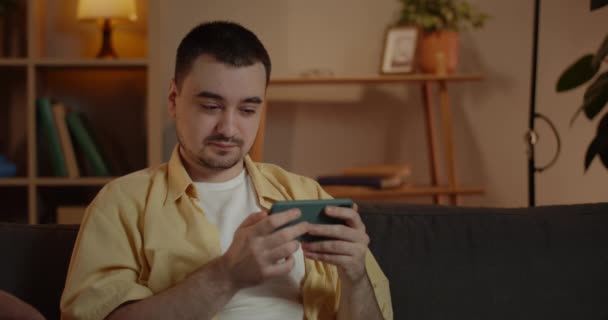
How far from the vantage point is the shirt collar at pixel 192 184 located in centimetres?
134

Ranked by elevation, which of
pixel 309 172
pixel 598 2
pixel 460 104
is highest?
pixel 598 2

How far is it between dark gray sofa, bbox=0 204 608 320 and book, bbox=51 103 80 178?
1.65 metres

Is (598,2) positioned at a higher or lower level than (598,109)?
higher

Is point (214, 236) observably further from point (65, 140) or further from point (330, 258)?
point (65, 140)

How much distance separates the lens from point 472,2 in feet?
11.1

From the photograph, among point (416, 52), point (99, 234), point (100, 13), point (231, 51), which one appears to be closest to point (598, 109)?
point (416, 52)

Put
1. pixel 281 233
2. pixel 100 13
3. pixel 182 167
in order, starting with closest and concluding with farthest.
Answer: pixel 281 233
pixel 182 167
pixel 100 13

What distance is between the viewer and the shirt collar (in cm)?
134

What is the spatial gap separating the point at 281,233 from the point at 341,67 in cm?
236

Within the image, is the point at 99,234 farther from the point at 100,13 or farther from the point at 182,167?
the point at 100,13

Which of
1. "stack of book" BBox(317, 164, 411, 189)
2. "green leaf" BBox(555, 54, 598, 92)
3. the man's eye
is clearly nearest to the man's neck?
the man's eye

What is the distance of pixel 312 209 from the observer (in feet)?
3.83

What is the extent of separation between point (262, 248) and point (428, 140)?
2180 millimetres

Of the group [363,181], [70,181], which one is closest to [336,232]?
[363,181]
